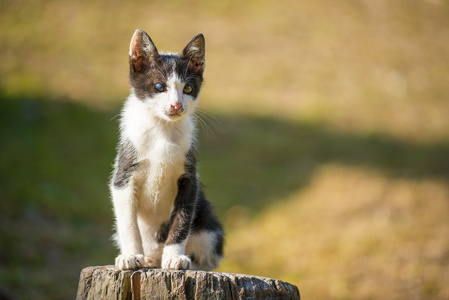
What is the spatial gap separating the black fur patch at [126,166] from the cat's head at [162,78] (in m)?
0.34

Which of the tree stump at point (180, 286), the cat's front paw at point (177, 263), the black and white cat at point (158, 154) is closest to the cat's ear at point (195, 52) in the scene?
the black and white cat at point (158, 154)

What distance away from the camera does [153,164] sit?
3.41 metres

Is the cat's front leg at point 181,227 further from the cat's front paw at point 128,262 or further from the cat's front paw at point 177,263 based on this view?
the cat's front paw at point 128,262

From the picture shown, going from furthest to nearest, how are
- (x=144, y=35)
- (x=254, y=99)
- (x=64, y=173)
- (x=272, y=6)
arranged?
(x=272, y=6)
(x=254, y=99)
(x=64, y=173)
(x=144, y=35)

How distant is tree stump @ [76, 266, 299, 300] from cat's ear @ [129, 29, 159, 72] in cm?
150

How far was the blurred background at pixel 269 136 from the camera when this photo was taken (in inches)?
260

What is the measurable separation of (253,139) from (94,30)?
4.92 m

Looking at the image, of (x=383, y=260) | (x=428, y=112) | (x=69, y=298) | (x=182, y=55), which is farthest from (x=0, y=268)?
(x=428, y=112)

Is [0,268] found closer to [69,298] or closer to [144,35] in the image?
[69,298]

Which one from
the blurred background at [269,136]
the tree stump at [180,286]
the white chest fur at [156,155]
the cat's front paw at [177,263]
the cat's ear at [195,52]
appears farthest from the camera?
the blurred background at [269,136]

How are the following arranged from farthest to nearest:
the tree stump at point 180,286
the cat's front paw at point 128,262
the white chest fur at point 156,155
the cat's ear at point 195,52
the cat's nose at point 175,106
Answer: the cat's ear at point 195,52
the white chest fur at point 156,155
the cat's nose at point 175,106
the cat's front paw at point 128,262
the tree stump at point 180,286

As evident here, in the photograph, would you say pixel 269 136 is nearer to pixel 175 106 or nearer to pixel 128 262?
pixel 175 106

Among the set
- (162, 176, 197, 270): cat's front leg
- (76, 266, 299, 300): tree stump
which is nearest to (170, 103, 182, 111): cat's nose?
(162, 176, 197, 270): cat's front leg

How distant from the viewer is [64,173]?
8.18m
